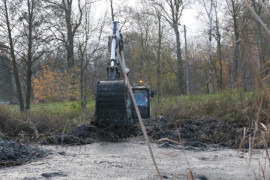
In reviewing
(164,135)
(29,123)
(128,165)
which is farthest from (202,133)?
(29,123)

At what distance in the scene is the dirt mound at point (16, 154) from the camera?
226 inches

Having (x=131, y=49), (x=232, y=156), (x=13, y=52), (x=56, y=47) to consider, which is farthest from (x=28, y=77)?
(x=131, y=49)

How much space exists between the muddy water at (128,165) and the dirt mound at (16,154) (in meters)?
0.23

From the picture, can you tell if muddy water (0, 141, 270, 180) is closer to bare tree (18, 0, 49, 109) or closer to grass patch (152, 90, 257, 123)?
grass patch (152, 90, 257, 123)

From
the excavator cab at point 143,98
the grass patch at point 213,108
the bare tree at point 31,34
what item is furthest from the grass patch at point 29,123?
the bare tree at point 31,34

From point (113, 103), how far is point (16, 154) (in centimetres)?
273

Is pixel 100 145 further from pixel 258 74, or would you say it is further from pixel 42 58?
pixel 42 58

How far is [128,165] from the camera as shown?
5.43 meters

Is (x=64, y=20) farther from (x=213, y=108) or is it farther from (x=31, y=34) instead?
(x=213, y=108)

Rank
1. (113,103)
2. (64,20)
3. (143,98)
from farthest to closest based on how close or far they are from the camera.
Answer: (64,20)
(143,98)
(113,103)

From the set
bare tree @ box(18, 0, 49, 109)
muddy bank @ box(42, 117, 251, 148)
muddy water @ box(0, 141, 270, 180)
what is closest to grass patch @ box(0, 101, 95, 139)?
muddy bank @ box(42, 117, 251, 148)

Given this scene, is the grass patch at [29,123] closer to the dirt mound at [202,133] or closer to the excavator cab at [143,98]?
the excavator cab at [143,98]

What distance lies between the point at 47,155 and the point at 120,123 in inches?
90.3

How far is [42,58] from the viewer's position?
15.6m
